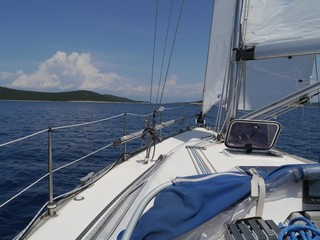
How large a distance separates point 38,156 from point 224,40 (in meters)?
A: 8.68

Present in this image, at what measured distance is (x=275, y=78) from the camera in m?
6.29

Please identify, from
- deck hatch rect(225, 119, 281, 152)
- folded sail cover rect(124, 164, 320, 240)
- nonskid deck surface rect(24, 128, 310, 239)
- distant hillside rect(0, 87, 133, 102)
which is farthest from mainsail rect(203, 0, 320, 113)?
distant hillside rect(0, 87, 133, 102)

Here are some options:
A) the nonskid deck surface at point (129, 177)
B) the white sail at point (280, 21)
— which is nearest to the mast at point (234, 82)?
the white sail at point (280, 21)

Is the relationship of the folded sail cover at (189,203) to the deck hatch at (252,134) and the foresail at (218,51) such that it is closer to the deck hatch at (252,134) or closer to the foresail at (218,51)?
the deck hatch at (252,134)

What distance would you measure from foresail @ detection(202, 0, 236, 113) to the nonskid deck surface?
2515 mm

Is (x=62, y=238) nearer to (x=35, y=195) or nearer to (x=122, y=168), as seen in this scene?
(x=122, y=168)

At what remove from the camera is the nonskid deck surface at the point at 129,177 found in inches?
103

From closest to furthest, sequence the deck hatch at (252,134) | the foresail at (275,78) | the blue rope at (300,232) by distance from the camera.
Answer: the blue rope at (300,232), the deck hatch at (252,134), the foresail at (275,78)

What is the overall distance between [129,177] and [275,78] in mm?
4082

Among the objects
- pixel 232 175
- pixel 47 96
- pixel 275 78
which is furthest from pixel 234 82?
pixel 47 96

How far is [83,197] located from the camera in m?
3.40

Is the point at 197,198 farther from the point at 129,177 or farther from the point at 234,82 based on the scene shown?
the point at 234,82

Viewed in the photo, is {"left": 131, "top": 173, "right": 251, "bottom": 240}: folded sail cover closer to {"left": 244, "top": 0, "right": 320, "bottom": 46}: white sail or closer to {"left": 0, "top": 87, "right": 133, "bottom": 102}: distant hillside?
{"left": 244, "top": 0, "right": 320, "bottom": 46}: white sail

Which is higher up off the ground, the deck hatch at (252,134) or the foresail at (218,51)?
the foresail at (218,51)
